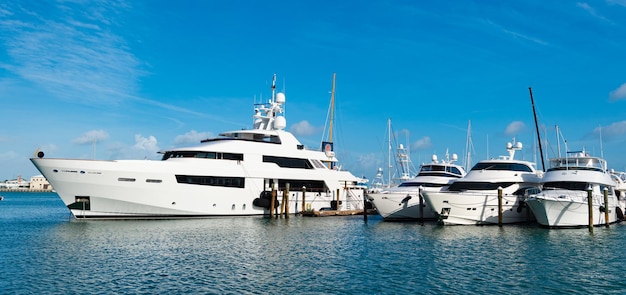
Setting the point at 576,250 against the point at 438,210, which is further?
the point at 438,210

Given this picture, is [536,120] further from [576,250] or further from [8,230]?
[8,230]

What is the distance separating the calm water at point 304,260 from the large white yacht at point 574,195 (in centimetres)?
109

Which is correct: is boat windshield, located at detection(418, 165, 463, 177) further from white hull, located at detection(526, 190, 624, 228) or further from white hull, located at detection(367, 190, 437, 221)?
white hull, located at detection(526, 190, 624, 228)

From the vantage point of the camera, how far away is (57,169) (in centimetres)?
3197

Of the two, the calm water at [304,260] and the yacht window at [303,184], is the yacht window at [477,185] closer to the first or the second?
the calm water at [304,260]

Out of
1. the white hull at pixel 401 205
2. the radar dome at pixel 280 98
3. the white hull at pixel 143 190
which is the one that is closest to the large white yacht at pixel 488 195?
the white hull at pixel 401 205

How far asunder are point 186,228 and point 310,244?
8.99 meters

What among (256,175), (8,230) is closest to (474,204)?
(256,175)

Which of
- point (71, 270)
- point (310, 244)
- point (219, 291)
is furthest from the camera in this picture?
point (310, 244)

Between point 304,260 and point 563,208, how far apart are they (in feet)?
60.3

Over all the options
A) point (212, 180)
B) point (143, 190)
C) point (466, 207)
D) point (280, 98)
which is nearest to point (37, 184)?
point (280, 98)

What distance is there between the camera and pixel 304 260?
68.2 ft

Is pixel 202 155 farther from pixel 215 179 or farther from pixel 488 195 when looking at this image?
pixel 488 195

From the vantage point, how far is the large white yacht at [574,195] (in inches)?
1207
